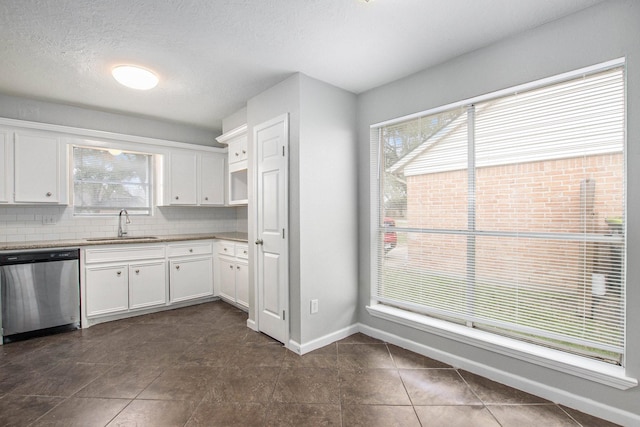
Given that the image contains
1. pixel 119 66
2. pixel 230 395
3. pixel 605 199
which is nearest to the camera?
pixel 605 199

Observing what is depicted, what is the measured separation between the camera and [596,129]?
1.90m

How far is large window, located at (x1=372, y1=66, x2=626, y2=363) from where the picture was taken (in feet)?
6.15

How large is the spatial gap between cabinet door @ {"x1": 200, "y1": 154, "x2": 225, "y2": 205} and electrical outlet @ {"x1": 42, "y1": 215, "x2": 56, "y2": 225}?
169 cm

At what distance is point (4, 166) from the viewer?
10.3 feet

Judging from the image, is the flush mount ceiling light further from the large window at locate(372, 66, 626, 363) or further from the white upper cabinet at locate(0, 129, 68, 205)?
the large window at locate(372, 66, 626, 363)

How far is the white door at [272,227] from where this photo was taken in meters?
2.82

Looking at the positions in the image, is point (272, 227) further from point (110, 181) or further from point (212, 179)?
point (110, 181)

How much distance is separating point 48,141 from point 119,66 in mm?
1623

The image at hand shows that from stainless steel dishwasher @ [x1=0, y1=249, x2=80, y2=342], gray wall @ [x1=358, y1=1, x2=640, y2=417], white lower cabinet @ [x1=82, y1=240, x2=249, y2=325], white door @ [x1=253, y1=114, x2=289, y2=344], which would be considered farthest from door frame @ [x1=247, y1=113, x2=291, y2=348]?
stainless steel dishwasher @ [x1=0, y1=249, x2=80, y2=342]

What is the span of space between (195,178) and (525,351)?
424 cm

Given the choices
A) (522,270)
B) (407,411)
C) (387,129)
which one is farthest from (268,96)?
(407,411)

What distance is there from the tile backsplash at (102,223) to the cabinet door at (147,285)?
725mm

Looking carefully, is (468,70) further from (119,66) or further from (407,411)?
(119,66)

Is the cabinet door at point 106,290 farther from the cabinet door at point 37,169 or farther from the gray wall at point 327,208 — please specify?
the gray wall at point 327,208
